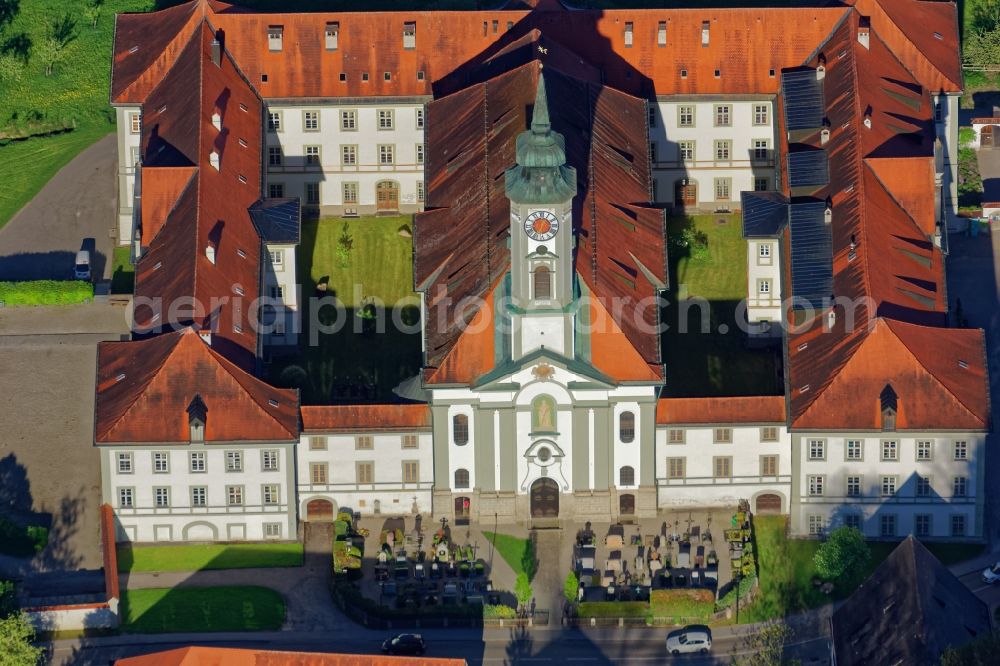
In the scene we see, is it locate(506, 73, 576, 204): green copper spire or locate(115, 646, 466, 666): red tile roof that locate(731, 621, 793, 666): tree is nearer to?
locate(115, 646, 466, 666): red tile roof

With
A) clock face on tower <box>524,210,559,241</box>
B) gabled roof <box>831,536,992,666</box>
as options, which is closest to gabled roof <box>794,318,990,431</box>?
gabled roof <box>831,536,992,666</box>

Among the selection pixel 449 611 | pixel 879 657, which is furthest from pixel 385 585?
pixel 879 657

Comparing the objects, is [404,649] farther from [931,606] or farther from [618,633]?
[931,606]

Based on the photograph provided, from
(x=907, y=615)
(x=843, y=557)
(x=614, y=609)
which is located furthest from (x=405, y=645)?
(x=907, y=615)

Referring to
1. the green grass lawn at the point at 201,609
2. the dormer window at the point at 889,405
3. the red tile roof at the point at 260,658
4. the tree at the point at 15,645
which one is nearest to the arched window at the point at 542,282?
the dormer window at the point at 889,405

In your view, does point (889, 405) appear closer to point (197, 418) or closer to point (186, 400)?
point (197, 418)

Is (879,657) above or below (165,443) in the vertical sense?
below
